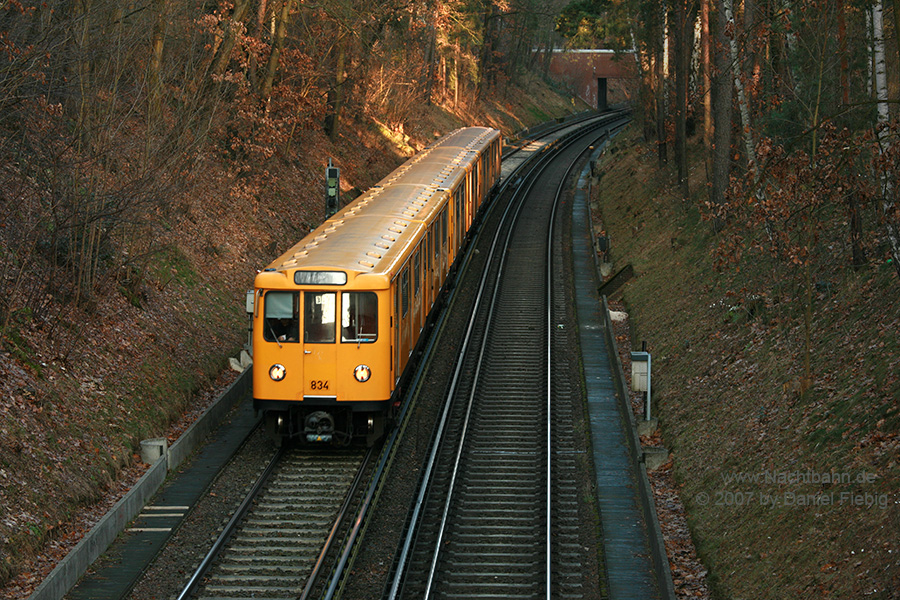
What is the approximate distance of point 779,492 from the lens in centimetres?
1222

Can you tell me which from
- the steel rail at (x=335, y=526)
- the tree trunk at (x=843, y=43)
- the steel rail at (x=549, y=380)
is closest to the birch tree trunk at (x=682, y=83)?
the steel rail at (x=549, y=380)

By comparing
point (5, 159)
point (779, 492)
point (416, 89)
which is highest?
point (416, 89)

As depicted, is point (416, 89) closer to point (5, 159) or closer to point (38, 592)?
point (5, 159)

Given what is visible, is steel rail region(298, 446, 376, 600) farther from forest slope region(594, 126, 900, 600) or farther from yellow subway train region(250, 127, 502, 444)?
forest slope region(594, 126, 900, 600)

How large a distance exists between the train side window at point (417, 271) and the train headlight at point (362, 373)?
336cm

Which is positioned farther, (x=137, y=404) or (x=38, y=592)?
(x=137, y=404)

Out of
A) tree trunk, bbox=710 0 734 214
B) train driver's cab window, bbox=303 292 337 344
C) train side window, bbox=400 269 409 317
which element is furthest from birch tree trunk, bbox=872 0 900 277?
tree trunk, bbox=710 0 734 214

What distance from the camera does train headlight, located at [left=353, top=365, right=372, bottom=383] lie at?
1456 cm

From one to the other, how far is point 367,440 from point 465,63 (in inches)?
1969

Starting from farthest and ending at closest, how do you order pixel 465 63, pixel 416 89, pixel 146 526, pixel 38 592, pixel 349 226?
pixel 465 63 < pixel 416 89 < pixel 349 226 < pixel 146 526 < pixel 38 592

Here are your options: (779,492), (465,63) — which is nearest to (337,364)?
(779,492)

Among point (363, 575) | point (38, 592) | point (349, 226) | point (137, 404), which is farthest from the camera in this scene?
point (349, 226)

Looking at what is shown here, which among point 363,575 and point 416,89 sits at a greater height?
point 416,89

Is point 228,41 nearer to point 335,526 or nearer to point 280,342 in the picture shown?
point 280,342
